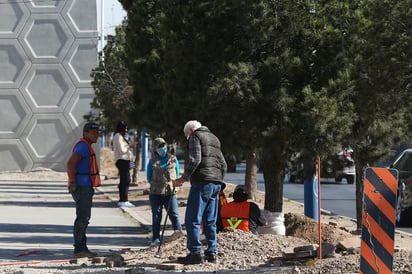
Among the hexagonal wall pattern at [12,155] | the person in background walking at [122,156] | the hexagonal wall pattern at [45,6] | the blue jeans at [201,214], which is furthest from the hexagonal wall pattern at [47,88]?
the blue jeans at [201,214]

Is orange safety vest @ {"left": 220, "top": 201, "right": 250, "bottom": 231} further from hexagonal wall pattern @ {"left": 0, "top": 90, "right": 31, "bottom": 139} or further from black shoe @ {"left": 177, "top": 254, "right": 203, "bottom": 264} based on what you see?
hexagonal wall pattern @ {"left": 0, "top": 90, "right": 31, "bottom": 139}

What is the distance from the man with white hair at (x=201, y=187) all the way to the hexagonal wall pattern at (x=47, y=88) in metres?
37.5

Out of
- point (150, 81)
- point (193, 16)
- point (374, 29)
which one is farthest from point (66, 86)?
point (374, 29)

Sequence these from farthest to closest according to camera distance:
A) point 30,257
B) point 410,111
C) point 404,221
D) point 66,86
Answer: point 66,86 → point 404,221 → point 410,111 → point 30,257

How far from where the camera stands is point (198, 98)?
15148 millimetres

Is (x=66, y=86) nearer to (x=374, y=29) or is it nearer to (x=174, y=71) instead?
(x=174, y=71)

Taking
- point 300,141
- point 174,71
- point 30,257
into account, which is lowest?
point 30,257

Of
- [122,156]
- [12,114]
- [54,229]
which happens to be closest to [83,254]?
[54,229]

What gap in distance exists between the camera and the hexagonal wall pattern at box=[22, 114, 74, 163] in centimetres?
4884

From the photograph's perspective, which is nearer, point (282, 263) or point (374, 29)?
point (282, 263)

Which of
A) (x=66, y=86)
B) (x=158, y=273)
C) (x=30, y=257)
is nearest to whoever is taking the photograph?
(x=158, y=273)

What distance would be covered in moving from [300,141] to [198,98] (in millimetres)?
1711

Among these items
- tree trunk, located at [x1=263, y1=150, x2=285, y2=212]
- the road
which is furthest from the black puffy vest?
the road

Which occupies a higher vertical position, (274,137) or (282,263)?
(274,137)
